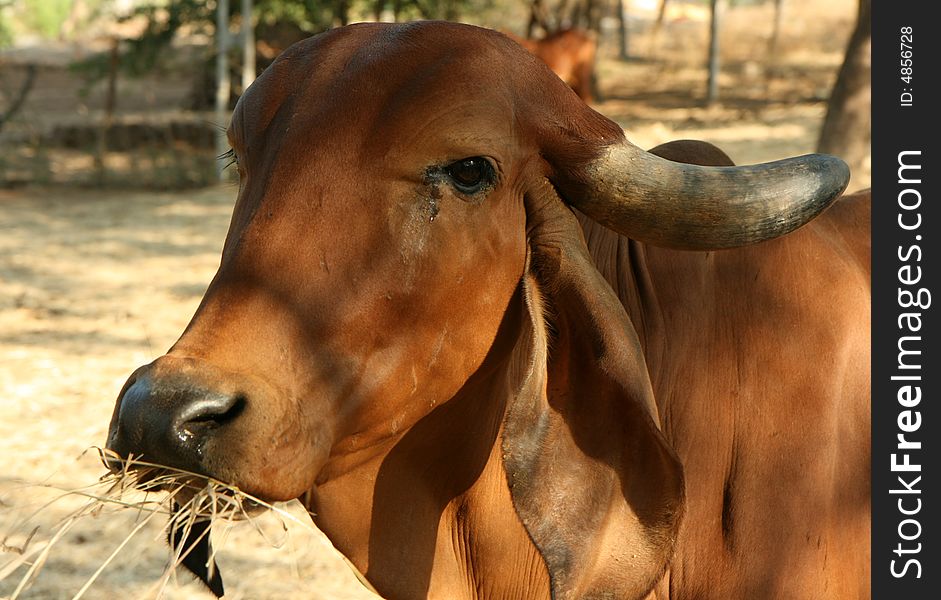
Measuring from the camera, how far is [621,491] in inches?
99.2

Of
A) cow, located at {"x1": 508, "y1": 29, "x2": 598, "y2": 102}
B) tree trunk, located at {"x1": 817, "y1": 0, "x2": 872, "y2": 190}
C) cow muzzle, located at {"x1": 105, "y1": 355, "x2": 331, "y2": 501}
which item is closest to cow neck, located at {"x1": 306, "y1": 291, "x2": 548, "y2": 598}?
cow muzzle, located at {"x1": 105, "y1": 355, "x2": 331, "y2": 501}

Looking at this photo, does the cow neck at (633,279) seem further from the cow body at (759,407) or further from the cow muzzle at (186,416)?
the cow muzzle at (186,416)

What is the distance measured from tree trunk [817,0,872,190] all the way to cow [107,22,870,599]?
6.78 meters

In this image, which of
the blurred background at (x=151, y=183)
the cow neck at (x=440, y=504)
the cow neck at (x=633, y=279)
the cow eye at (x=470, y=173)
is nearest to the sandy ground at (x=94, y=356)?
the blurred background at (x=151, y=183)

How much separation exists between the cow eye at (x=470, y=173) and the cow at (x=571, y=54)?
15516mm

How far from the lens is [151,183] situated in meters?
13.5

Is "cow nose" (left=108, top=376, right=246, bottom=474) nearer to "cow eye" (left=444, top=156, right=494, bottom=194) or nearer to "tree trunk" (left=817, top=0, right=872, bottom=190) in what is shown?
"cow eye" (left=444, top=156, right=494, bottom=194)

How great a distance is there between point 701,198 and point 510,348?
21.4 inches

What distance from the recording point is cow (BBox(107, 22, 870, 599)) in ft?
7.11

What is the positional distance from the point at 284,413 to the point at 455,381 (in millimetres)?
475

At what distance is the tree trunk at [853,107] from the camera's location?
9.16m

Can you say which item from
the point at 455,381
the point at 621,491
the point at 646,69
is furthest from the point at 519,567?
the point at 646,69

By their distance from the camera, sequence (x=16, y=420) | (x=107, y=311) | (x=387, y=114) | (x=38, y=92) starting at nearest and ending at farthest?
1. (x=387, y=114)
2. (x=16, y=420)
3. (x=107, y=311)
4. (x=38, y=92)
